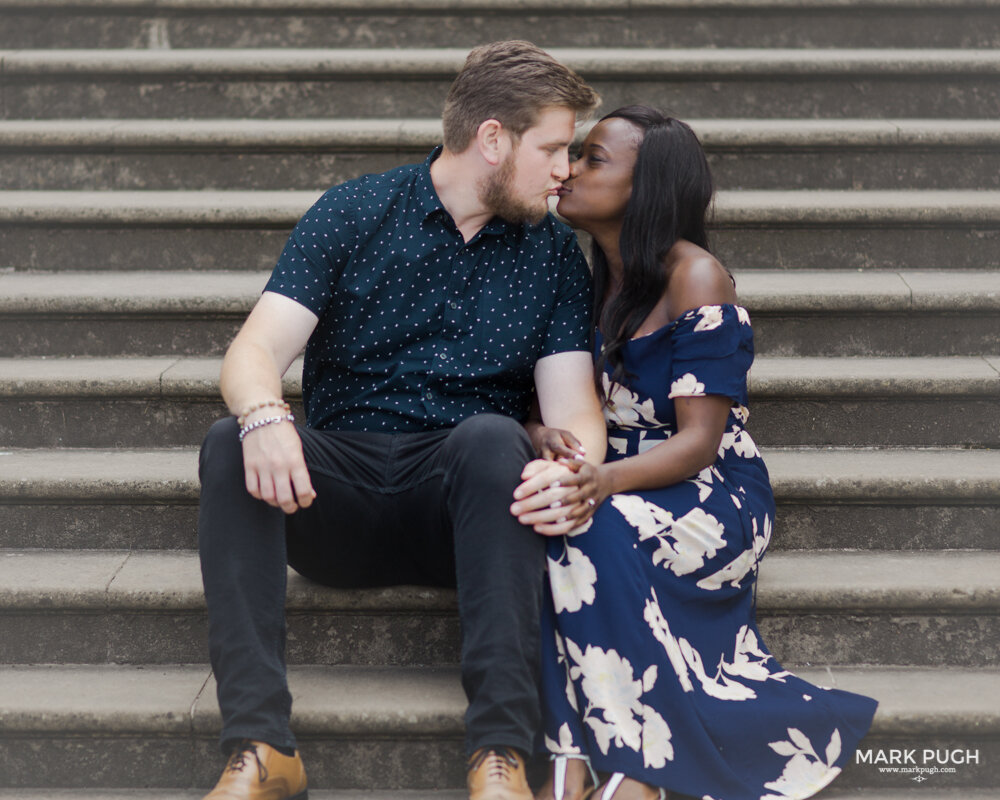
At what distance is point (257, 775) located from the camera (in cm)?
177

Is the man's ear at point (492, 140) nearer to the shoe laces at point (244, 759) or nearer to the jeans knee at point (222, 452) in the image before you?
the jeans knee at point (222, 452)

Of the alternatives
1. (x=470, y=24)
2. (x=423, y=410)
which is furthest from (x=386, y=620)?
(x=470, y=24)

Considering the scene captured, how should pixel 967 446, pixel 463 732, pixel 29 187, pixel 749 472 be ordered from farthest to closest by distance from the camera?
1. pixel 29 187
2. pixel 967 446
3. pixel 749 472
4. pixel 463 732

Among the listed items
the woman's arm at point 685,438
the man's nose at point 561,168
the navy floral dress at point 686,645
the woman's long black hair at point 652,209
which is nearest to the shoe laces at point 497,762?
the navy floral dress at point 686,645

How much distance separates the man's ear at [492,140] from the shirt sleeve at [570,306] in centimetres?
24

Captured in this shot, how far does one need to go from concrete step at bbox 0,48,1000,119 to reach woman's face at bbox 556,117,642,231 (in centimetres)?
138

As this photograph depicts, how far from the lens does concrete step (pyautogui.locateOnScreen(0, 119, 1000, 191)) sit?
3.24 m

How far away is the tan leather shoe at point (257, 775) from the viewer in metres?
1.75

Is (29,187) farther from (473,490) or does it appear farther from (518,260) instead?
(473,490)

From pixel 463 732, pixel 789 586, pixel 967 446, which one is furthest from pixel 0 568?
pixel 967 446

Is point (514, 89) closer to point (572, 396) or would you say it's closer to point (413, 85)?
point (572, 396)

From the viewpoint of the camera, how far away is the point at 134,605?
7.20 feet

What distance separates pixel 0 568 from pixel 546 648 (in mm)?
1266

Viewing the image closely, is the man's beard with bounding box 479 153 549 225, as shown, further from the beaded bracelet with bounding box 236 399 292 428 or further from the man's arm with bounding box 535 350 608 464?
the beaded bracelet with bounding box 236 399 292 428
